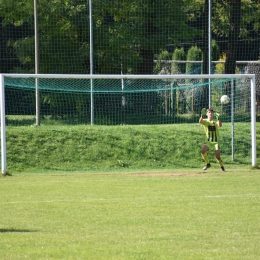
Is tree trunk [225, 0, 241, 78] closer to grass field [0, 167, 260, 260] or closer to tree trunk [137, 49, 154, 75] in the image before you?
tree trunk [137, 49, 154, 75]

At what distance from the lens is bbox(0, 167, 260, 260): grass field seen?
8.37 meters

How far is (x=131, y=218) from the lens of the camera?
10.9 meters

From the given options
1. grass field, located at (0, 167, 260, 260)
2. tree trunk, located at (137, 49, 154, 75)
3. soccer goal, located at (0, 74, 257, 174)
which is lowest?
grass field, located at (0, 167, 260, 260)

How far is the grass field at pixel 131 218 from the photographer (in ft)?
27.5

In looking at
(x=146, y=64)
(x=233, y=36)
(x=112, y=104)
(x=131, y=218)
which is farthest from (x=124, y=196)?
(x=233, y=36)

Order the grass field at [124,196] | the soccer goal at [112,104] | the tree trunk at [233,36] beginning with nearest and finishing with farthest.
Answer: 1. the grass field at [124,196]
2. the soccer goal at [112,104]
3. the tree trunk at [233,36]

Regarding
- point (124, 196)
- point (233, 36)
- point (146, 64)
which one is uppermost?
point (233, 36)

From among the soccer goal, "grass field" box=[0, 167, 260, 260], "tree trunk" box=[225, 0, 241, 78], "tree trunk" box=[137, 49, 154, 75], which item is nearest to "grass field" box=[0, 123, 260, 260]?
"grass field" box=[0, 167, 260, 260]

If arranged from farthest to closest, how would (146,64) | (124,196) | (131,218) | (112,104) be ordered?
(146,64)
(112,104)
(124,196)
(131,218)

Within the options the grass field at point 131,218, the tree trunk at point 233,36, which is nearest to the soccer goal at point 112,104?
the tree trunk at point 233,36

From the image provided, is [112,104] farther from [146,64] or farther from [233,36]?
[233,36]

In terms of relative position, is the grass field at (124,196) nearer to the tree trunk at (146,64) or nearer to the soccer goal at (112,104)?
the soccer goal at (112,104)

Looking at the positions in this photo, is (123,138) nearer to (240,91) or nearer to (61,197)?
(240,91)

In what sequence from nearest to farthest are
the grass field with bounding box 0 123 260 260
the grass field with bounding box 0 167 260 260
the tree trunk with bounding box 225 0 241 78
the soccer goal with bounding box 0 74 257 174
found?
the grass field with bounding box 0 167 260 260 → the grass field with bounding box 0 123 260 260 → the soccer goal with bounding box 0 74 257 174 → the tree trunk with bounding box 225 0 241 78
